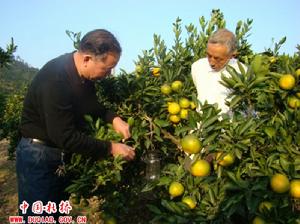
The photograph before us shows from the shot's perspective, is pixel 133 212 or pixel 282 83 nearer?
pixel 282 83

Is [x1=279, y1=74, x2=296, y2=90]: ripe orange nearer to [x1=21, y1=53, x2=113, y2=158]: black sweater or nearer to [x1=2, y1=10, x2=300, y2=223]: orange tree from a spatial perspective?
[x1=2, y1=10, x2=300, y2=223]: orange tree

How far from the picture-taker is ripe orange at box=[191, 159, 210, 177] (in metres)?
2.31

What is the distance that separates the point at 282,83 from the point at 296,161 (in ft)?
1.81

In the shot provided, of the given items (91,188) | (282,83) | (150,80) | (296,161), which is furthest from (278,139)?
(150,80)

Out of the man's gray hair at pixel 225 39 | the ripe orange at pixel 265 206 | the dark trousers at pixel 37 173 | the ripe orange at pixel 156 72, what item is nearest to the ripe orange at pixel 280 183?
the ripe orange at pixel 265 206

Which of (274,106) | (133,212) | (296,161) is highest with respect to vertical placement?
(274,106)

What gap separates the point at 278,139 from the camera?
7.36 feet

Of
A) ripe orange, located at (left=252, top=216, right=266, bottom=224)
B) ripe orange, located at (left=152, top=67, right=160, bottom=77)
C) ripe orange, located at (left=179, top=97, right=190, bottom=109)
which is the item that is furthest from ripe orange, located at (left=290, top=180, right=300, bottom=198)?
ripe orange, located at (left=152, top=67, right=160, bottom=77)

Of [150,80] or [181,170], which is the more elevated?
[150,80]

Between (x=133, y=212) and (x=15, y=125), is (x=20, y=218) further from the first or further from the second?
(x=15, y=125)

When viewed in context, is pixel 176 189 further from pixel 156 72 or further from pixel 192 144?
pixel 156 72

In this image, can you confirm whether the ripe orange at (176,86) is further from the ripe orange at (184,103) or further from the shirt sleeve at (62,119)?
the shirt sleeve at (62,119)

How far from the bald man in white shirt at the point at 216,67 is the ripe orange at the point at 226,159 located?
83 centimetres

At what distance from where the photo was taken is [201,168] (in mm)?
2309
